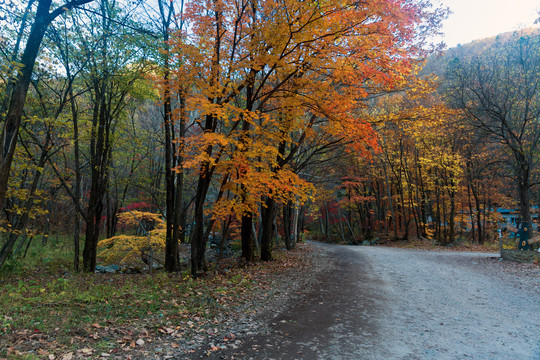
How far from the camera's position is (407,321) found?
4.82m

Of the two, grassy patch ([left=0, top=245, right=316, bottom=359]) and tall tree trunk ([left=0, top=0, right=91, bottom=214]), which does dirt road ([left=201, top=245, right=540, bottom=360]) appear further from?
tall tree trunk ([left=0, top=0, right=91, bottom=214])

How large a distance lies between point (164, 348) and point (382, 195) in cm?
2680

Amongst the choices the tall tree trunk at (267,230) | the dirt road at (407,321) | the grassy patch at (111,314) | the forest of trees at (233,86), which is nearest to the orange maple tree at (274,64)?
the forest of trees at (233,86)

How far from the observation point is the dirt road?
3699 millimetres

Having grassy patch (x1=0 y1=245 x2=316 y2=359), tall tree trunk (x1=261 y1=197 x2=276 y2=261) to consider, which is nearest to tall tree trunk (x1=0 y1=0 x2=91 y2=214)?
grassy patch (x1=0 y1=245 x2=316 y2=359)

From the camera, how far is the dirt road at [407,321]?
3.70 metres

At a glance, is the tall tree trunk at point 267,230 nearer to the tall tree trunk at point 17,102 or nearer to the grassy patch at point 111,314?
the grassy patch at point 111,314

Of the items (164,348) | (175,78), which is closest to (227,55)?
(175,78)

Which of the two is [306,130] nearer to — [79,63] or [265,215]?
[265,215]

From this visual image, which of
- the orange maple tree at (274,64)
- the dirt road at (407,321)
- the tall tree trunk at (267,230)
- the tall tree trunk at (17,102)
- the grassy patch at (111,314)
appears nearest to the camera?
the grassy patch at (111,314)

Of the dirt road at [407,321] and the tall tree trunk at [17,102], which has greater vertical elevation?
the tall tree trunk at [17,102]

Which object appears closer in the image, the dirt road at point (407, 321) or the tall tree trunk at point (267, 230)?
the dirt road at point (407, 321)

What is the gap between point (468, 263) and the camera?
11117 millimetres

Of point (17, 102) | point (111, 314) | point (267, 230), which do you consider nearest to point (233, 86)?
point (17, 102)
